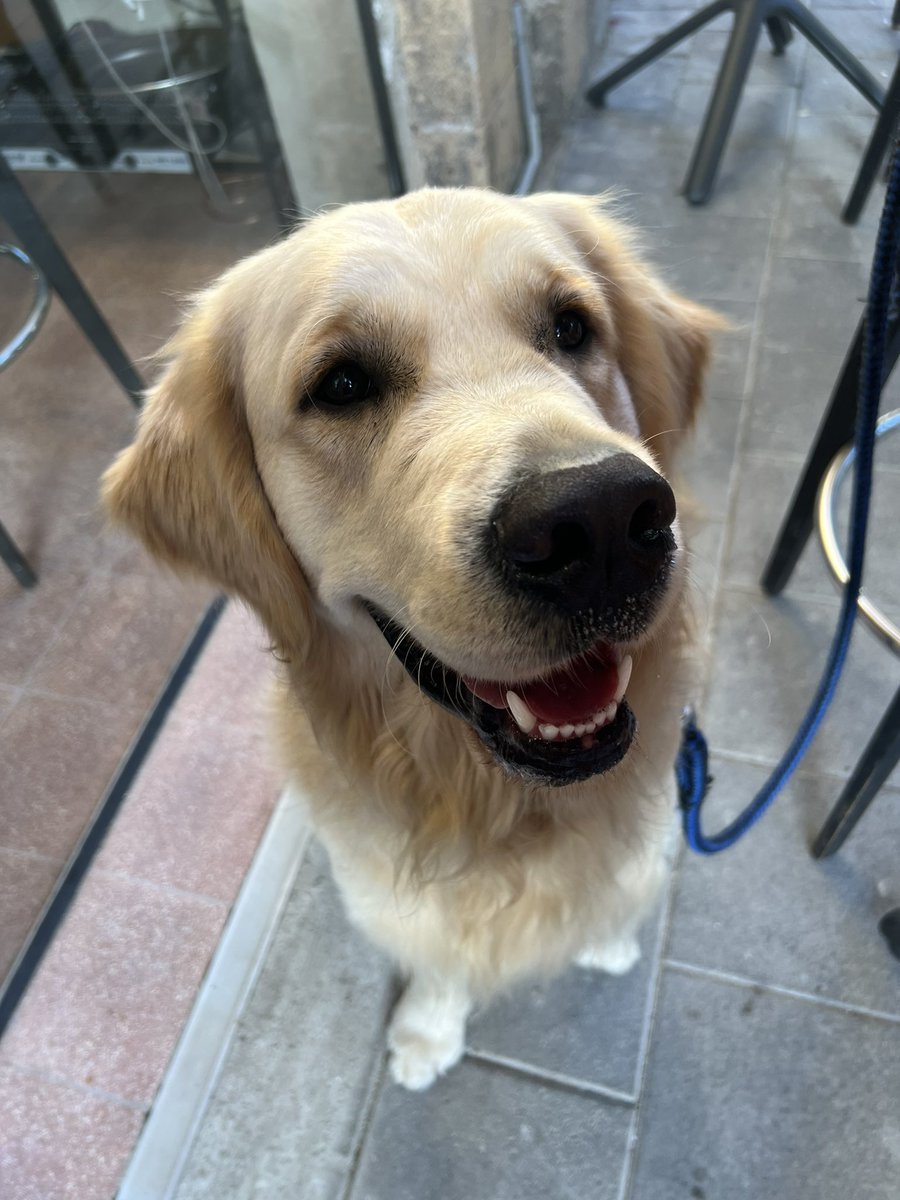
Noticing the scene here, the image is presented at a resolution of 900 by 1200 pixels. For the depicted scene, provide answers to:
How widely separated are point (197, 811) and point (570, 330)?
4.80ft

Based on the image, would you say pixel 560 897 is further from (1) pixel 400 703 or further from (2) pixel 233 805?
(2) pixel 233 805

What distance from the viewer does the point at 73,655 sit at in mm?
2268

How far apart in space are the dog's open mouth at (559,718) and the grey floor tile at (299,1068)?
95 cm

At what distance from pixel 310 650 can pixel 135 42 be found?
8.00 ft

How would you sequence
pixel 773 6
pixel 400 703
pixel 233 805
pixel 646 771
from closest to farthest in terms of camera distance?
Result: 1. pixel 400 703
2. pixel 646 771
3. pixel 233 805
4. pixel 773 6

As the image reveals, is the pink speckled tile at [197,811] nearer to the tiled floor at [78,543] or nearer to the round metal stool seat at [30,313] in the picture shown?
the tiled floor at [78,543]

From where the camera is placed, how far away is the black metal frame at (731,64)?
3.12 m

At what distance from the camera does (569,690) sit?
991mm

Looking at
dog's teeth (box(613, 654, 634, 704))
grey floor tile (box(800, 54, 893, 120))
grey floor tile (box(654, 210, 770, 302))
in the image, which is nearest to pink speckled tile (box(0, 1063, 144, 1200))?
dog's teeth (box(613, 654, 634, 704))

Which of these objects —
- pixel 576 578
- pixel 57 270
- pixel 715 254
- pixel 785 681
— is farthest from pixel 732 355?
pixel 576 578

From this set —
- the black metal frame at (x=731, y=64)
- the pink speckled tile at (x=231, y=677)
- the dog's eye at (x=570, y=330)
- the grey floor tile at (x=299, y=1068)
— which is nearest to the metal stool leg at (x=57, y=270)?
the pink speckled tile at (x=231, y=677)

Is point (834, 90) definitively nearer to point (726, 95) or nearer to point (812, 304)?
point (726, 95)

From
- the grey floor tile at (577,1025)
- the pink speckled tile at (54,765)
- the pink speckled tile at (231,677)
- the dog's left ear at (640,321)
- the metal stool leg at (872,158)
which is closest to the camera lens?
the dog's left ear at (640,321)

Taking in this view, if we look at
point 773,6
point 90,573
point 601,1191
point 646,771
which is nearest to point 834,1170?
point 601,1191
